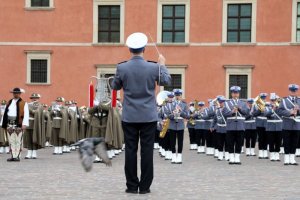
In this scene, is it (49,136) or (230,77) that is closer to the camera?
(49,136)

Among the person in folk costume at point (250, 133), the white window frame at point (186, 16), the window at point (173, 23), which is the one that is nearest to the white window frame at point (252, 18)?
the white window frame at point (186, 16)

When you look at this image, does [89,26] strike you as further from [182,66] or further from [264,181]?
[264,181]

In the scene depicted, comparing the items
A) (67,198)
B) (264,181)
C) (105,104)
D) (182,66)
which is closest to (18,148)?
(105,104)

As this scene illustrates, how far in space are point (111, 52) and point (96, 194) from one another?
33495mm

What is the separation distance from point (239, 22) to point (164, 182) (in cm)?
3105

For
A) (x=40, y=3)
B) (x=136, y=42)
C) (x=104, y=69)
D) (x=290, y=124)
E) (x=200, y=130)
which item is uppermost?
(x=40, y=3)

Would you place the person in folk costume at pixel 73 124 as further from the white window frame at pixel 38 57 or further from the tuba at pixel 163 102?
the white window frame at pixel 38 57

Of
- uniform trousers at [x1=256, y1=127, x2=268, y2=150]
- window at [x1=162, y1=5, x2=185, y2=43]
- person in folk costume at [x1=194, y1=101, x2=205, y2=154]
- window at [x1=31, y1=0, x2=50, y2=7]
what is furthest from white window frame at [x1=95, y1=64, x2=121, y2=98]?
uniform trousers at [x1=256, y1=127, x2=268, y2=150]

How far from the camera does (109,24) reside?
4422cm

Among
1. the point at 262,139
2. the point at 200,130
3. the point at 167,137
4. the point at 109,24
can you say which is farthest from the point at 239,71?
the point at 167,137

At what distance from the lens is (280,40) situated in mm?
42531

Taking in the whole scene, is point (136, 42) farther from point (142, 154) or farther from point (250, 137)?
point (250, 137)

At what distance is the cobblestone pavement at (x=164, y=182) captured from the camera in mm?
10891

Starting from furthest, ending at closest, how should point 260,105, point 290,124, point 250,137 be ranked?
point 250,137 → point 260,105 → point 290,124
